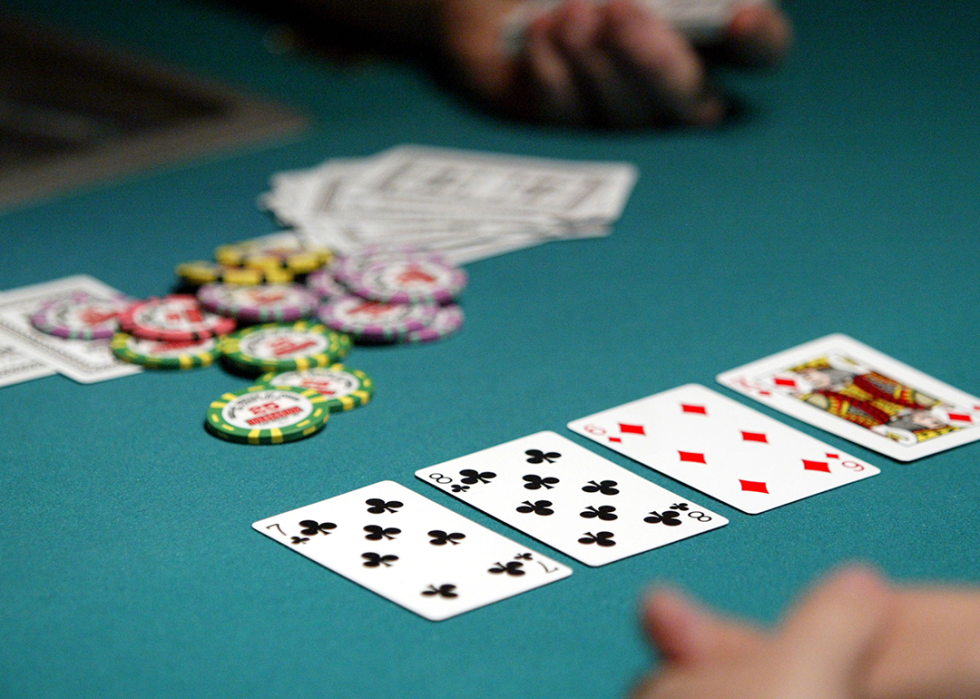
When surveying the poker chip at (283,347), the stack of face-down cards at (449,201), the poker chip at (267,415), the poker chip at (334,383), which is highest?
the stack of face-down cards at (449,201)

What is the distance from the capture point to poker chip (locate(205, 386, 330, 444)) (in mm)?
1938

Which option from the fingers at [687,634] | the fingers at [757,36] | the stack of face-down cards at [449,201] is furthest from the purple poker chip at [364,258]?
the fingers at [687,634]

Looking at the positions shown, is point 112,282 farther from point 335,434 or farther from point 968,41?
point 968,41

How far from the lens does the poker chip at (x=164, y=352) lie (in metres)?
2.18

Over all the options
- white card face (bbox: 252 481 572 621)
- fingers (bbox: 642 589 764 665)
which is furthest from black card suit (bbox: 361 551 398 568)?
fingers (bbox: 642 589 764 665)

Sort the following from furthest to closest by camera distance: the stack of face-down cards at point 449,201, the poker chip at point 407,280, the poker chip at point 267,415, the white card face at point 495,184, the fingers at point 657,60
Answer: the fingers at point 657,60 → the white card face at point 495,184 → the stack of face-down cards at point 449,201 → the poker chip at point 407,280 → the poker chip at point 267,415

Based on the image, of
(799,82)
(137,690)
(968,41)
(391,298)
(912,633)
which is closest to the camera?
(912,633)

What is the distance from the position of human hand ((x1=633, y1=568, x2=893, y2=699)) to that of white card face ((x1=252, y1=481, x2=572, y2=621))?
589mm

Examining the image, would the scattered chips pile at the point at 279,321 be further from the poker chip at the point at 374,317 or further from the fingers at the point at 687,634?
the fingers at the point at 687,634

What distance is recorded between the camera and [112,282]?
257cm

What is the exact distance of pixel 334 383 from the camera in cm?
211

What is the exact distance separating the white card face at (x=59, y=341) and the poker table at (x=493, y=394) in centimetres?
5

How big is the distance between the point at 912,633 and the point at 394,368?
1.32 meters

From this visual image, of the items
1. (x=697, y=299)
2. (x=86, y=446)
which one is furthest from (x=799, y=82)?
(x=86, y=446)
